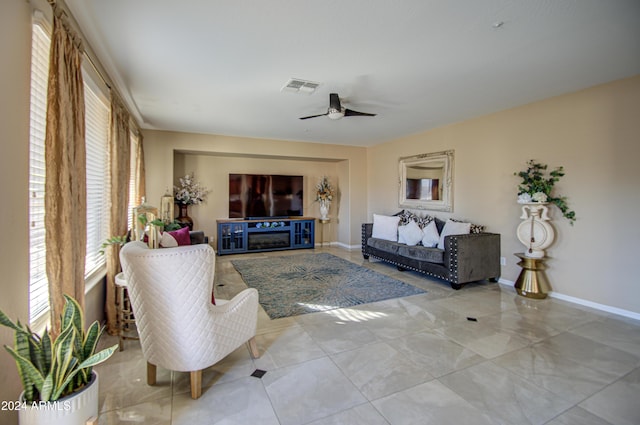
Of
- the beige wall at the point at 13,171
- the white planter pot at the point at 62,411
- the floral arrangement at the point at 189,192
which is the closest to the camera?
the white planter pot at the point at 62,411

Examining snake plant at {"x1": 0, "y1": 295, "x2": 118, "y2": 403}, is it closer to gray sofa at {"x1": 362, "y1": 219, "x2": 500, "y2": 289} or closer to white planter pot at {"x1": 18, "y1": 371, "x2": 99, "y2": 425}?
white planter pot at {"x1": 18, "y1": 371, "x2": 99, "y2": 425}

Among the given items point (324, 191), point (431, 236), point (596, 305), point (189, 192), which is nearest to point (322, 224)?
point (324, 191)

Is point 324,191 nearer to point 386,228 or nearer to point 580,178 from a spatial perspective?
point 386,228

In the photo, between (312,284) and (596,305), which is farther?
(312,284)

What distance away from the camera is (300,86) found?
141 inches

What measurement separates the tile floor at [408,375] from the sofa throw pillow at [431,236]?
180cm

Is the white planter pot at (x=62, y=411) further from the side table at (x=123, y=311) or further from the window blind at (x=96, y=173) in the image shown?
the window blind at (x=96, y=173)

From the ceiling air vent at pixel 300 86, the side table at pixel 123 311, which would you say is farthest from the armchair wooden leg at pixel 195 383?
the ceiling air vent at pixel 300 86

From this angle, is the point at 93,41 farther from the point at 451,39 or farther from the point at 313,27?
the point at 451,39

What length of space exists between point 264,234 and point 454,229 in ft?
13.6

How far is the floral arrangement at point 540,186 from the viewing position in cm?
388

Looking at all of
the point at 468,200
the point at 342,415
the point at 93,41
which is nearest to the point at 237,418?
the point at 342,415

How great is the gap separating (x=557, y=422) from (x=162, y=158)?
6433 millimetres

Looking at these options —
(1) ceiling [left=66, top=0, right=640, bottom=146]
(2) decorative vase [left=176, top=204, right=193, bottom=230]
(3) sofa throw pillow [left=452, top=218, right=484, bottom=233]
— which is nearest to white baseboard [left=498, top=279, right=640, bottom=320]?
(3) sofa throw pillow [left=452, top=218, right=484, bottom=233]
